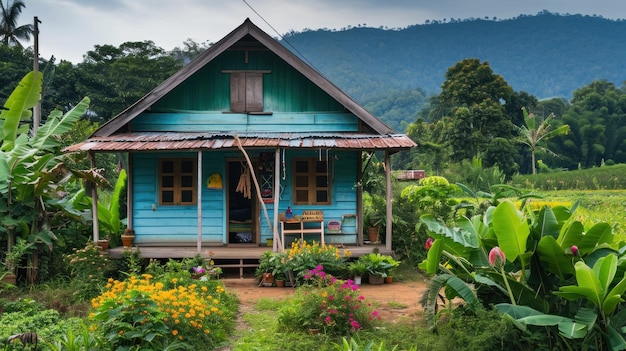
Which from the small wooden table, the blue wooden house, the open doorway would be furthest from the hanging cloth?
the small wooden table

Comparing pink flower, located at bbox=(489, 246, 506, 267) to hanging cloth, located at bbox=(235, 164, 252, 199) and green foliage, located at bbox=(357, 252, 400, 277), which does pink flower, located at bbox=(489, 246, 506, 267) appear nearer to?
green foliage, located at bbox=(357, 252, 400, 277)

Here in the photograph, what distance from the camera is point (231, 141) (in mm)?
11625

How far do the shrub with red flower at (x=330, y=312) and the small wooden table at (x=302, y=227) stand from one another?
3.89m

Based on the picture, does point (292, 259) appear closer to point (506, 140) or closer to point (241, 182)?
point (241, 182)

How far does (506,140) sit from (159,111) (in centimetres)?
2506

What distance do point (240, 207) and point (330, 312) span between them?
7.18 meters

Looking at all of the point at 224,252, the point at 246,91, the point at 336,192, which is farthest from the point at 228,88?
the point at 224,252

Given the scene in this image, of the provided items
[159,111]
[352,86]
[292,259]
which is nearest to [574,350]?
[292,259]

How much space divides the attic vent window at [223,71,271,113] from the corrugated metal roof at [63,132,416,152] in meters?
0.83

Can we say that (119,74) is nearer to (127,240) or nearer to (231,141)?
(127,240)

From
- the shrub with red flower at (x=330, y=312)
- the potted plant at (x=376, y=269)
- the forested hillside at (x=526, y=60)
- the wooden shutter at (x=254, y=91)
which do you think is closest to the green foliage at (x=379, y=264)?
the potted plant at (x=376, y=269)

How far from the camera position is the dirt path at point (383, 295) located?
352 inches

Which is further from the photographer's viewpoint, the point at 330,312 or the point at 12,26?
the point at 12,26

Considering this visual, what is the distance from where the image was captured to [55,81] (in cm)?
3278
